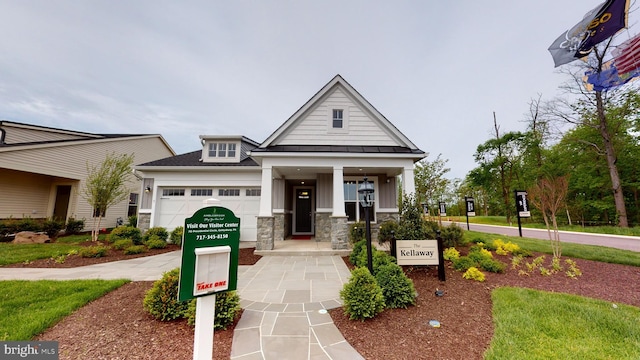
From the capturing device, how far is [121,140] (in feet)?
47.6

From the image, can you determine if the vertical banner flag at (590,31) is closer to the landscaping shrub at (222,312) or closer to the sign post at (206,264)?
the sign post at (206,264)

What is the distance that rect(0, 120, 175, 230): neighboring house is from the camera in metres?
10.6

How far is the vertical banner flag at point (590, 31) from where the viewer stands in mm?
6406

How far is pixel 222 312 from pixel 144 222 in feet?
32.1

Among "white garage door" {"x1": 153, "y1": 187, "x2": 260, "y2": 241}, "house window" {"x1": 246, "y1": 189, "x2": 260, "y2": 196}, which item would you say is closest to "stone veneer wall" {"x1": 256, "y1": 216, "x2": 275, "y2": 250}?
"white garage door" {"x1": 153, "y1": 187, "x2": 260, "y2": 241}

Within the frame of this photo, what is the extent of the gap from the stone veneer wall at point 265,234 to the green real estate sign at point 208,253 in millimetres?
5425

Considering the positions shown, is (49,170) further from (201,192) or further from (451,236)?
(451,236)

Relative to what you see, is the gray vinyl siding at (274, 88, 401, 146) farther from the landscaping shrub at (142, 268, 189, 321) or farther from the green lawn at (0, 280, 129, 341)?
the green lawn at (0, 280, 129, 341)

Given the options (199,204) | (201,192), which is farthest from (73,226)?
(201,192)

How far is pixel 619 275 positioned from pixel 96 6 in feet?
56.7

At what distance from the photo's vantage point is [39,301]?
145 inches

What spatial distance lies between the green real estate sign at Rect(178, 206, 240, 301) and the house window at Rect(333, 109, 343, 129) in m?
7.46

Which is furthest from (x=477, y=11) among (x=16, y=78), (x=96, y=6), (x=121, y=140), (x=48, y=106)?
(x=48, y=106)

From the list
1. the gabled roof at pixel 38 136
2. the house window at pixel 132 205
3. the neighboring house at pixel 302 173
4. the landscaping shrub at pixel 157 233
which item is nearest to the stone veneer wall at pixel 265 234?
the neighboring house at pixel 302 173
